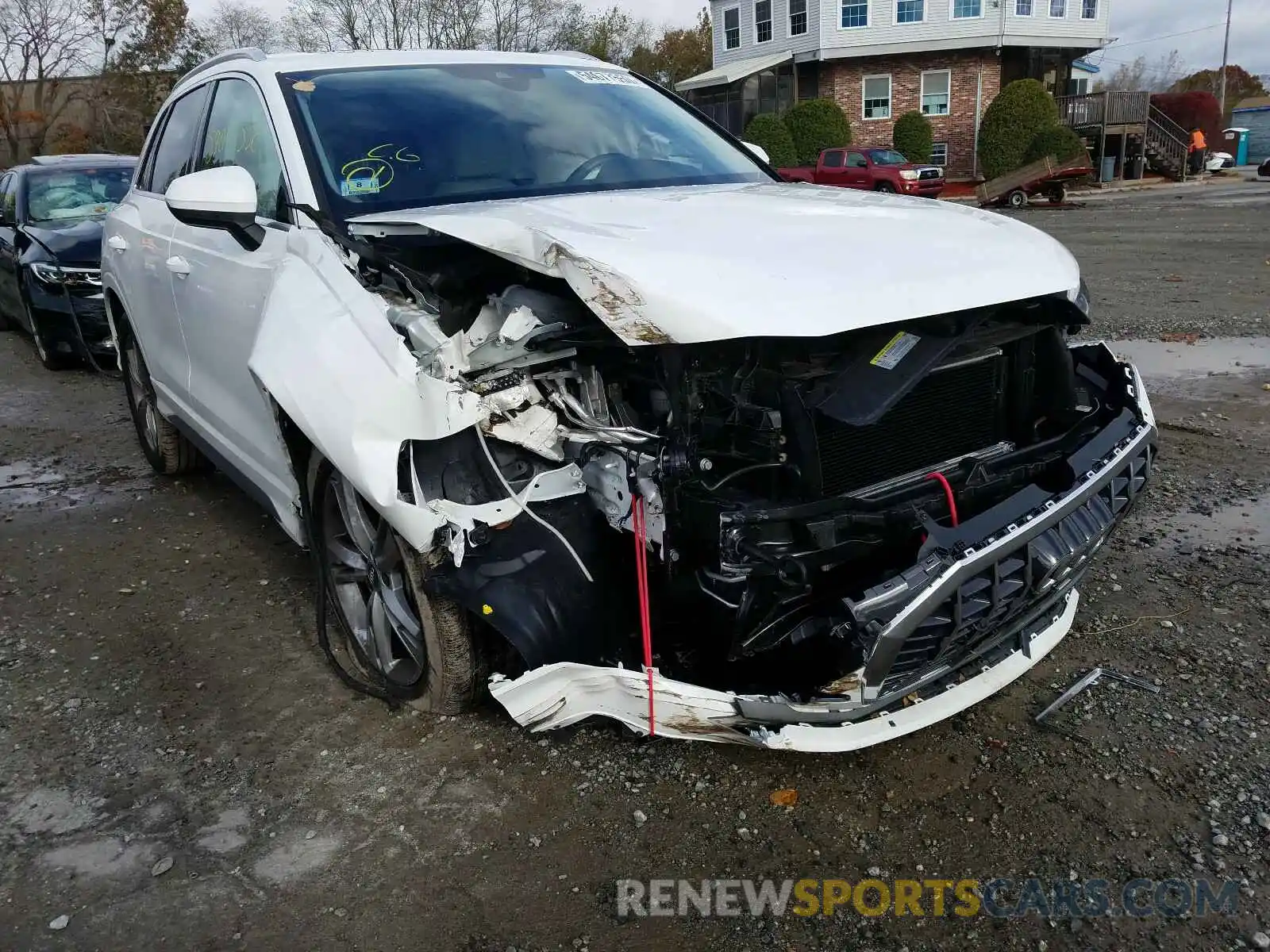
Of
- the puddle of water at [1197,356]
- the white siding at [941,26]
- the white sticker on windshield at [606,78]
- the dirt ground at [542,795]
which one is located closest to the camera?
the dirt ground at [542,795]

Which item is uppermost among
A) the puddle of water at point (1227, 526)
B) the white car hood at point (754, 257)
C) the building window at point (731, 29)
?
the building window at point (731, 29)

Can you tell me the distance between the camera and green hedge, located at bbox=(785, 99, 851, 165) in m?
30.5

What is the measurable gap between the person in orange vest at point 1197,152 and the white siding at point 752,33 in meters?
12.3

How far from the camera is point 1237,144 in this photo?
3844 centimetres

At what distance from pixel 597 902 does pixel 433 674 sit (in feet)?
2.73

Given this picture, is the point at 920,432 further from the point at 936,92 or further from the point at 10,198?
the point at 936,92

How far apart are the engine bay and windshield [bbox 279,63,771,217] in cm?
54

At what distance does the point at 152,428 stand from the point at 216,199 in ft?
9.36

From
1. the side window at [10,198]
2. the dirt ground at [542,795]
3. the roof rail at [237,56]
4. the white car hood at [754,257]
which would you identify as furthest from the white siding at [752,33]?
the white car hood at [754,257]

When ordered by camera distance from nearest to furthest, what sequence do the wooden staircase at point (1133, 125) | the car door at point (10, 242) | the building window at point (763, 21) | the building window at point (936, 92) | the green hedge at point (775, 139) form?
the car door at point (10, 242)
the green hedge at point (775, 139)
the wooden staircase at point (1133, 125)
the building window at point (936, 92)
the building window at point (763, 21)

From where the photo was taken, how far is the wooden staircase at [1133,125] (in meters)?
30.0

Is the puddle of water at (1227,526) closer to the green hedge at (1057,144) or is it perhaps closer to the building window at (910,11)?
the green hedge at (1057,144)

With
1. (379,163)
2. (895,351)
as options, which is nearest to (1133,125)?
(379,163)

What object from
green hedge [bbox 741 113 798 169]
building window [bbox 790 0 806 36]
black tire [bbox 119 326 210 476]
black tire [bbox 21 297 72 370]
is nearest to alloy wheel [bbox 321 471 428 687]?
black tire [bbox 119 326 210 476]
